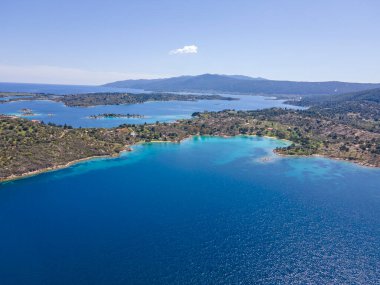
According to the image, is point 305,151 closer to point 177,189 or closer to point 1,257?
point 177,189

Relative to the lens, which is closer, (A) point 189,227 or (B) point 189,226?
(A) point 189,227

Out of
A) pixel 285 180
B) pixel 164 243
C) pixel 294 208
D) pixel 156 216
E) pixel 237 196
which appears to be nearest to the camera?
pixel 164 243

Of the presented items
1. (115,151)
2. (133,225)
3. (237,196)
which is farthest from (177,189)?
(115,151)
